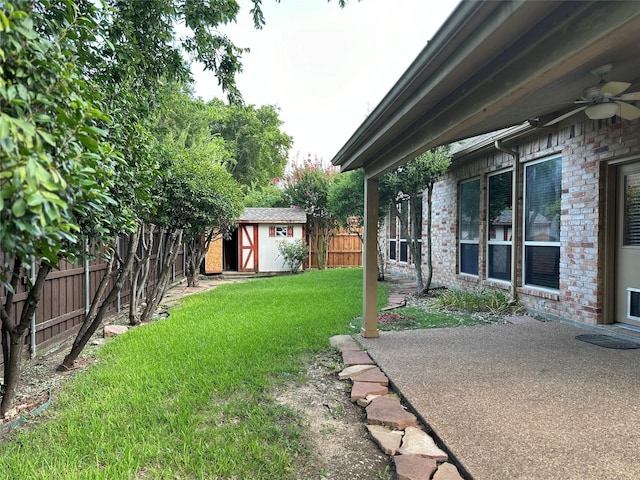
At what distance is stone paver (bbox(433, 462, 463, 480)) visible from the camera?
1967 millimetres

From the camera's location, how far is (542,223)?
18.3 feet

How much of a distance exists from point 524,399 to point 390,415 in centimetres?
100

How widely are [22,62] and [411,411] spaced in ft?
9.64

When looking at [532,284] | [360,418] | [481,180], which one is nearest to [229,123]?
[481,180]

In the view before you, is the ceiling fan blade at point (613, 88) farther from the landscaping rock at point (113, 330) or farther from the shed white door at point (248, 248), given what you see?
the shed white door at point (248, 248)

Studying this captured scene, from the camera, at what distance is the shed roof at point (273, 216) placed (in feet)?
48.0

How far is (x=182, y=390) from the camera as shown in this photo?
3223mm

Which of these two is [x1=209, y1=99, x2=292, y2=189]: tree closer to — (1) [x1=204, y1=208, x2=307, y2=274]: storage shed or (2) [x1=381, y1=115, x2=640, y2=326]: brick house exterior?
(1) [x1=204, y1=208, x2=307, y2=274]: storage shed

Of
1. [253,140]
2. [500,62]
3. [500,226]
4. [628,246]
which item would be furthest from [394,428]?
[253,140]

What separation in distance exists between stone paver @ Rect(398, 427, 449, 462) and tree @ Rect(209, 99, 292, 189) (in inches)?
896

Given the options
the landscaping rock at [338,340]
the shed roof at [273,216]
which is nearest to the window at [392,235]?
the shed roof at [273,216]

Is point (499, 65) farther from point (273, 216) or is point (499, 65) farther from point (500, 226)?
point (273, 216)

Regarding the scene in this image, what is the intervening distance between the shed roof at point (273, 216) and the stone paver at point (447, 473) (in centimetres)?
1276

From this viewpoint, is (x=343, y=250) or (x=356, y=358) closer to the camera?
(x=356, y=358)
